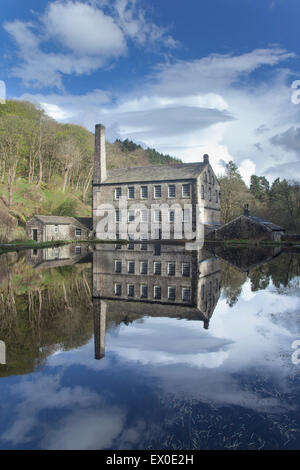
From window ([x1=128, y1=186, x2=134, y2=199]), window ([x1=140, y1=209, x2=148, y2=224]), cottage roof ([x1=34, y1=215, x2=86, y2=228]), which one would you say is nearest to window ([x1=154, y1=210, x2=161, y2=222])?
window ([x1=140, y1=209, x2=148, y2=224])

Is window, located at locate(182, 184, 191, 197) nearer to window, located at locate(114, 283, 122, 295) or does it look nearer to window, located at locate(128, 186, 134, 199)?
window, located at locate(128, 186, 134, 199)

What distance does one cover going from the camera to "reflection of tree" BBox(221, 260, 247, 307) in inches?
409

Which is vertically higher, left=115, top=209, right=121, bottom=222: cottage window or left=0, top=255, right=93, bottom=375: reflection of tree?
left=115, top=209, right=121, bottom=222: cottage window

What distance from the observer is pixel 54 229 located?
128ft

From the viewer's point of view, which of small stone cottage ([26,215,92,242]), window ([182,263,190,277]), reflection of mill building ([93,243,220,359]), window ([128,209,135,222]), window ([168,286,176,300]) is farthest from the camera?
window ([128,209,135,222])

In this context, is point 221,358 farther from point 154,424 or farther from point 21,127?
point 21,127

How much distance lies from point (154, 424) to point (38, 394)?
70.5 inches

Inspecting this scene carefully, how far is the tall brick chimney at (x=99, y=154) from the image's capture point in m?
44.8

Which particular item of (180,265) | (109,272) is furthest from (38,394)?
(180,265)

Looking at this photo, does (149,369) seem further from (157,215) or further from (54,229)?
(157,215)

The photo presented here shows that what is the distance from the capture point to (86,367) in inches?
213

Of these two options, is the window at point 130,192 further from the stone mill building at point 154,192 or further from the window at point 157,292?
the window at point 157,292

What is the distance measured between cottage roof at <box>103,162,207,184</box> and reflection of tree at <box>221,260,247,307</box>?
26668 mm

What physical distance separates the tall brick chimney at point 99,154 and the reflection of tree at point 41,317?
33.5m
